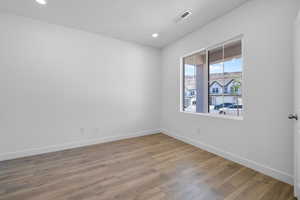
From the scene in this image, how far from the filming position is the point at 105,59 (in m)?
3.30

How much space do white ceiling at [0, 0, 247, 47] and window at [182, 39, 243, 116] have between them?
715 mm

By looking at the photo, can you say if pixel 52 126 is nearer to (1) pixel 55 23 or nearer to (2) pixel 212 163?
(1) pixel 55 23

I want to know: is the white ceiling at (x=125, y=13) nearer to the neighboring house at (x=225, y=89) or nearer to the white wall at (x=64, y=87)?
the white wall at (x=64, y=87)

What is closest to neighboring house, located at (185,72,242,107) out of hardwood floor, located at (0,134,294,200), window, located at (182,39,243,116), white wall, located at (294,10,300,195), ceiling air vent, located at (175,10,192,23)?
window, located at (182,39,243,116)

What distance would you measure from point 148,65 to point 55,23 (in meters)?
2.48

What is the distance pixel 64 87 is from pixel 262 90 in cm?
383

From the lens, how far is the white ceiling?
2.16 metres

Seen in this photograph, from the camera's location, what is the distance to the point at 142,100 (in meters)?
3.93

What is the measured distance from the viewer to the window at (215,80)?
2396 mm

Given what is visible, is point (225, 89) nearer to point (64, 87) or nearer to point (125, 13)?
point (125, 13)

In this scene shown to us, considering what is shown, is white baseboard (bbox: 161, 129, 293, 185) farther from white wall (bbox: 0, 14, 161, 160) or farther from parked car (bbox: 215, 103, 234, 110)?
white wall (bbox: 0, 14, 161, 160)

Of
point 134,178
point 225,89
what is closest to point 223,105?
point 225,89

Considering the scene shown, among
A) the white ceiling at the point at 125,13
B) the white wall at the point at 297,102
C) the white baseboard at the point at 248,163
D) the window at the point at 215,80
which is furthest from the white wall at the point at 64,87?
the white wall at the point at 297,102

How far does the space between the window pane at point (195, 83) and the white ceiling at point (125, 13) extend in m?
0.75
